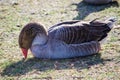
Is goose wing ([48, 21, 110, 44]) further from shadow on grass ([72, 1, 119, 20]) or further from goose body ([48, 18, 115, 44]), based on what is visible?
shadow on grass ([72, 1, 119, 20])

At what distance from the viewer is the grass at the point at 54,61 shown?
20.2 feet

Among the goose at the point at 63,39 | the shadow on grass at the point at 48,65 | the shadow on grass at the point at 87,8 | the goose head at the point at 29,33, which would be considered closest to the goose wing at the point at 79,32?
the goose at the point at 63,39

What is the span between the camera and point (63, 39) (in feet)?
21.5

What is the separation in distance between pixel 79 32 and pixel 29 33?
84 centimetres

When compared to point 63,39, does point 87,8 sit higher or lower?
lower

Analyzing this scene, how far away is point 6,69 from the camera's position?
6.49 meters

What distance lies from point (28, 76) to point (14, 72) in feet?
1.06

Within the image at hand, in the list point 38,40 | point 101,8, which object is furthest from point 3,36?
point 101,8

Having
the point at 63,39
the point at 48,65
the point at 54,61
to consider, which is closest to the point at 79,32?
the point at 63,39

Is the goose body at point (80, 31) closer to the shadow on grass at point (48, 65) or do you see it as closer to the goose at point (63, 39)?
the goose at point (63, 39)

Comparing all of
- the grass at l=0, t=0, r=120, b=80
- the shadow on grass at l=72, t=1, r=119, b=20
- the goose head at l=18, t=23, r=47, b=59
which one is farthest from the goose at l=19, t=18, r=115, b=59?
the shadow on grass at l=72, t=1, r=119, b=20

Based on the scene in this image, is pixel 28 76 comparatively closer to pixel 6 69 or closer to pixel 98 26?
pixel 6 69

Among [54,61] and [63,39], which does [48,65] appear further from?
[63,39]

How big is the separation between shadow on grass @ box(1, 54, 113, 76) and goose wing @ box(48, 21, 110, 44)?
0.33 metres
